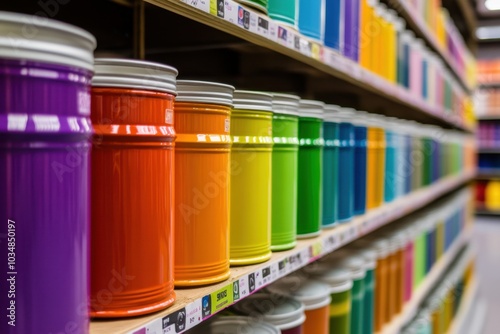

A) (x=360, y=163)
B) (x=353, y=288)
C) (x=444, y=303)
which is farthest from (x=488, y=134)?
(x=353, y=288)

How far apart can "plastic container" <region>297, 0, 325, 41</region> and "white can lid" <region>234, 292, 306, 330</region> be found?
0.69 metres

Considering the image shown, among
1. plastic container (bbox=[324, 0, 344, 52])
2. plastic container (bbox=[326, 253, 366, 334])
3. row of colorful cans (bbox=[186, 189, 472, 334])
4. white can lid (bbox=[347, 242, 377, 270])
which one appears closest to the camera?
row of colorful cans (bbox=[186, 189, 472, 334])

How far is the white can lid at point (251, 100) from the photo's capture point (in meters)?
0.97

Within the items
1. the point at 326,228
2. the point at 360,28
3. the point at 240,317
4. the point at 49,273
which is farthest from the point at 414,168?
the point at 49,273

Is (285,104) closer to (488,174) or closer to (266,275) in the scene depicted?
(266,275)

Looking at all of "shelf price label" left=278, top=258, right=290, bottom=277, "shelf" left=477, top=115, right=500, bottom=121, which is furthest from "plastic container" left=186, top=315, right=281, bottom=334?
"shelf" left=477, top=115, right=500, bottom=121

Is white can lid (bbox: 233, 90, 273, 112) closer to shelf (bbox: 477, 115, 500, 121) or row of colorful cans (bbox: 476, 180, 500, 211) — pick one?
shelf (bbox: 477, 115, 500, 121)

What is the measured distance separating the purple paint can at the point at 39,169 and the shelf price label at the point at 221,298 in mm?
333

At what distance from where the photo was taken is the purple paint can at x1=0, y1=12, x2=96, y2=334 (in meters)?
0.49

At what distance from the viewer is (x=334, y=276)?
59.0 inches

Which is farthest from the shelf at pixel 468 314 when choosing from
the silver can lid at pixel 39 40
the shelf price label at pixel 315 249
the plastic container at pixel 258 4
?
the silver can lid at pixel 39 40

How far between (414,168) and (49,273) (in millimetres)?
2334

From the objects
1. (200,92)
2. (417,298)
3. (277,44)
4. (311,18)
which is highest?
(311,18)

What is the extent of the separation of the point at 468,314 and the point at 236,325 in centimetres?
308
